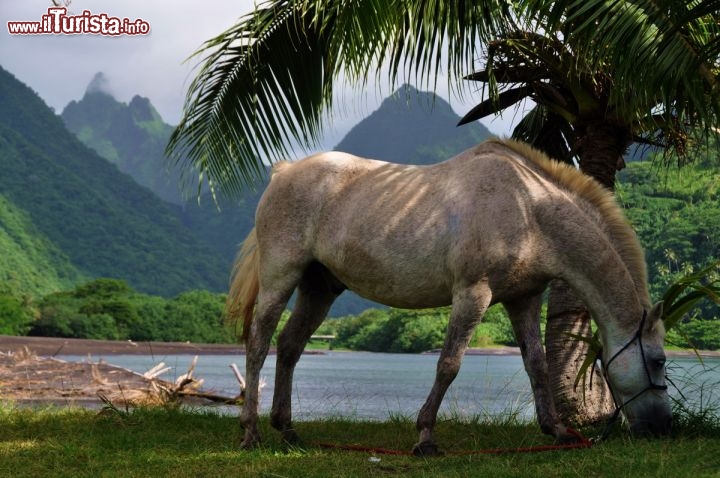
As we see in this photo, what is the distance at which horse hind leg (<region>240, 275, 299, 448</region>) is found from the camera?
6.70 meters

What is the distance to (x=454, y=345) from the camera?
5.97 metres

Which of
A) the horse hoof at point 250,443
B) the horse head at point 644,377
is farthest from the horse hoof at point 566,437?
the horse hoof at point 250,443

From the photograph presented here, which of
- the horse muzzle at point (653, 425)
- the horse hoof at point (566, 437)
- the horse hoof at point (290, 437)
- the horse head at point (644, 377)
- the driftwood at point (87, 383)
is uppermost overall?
the horse head at point (644, 377)

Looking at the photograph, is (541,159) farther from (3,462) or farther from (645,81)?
(3,462)

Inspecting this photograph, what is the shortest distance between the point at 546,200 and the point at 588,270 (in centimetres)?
58

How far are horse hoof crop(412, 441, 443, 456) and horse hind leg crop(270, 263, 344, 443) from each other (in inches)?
53.5

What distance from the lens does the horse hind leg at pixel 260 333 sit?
22.0ft

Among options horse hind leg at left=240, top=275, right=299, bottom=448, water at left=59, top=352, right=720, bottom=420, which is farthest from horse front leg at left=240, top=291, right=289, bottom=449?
water at left=59, top=352, right=720, bottom=420

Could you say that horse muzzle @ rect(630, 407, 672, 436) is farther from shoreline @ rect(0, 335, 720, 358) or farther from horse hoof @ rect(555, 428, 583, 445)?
shoreline @ rect(0, 335, 720, 358)

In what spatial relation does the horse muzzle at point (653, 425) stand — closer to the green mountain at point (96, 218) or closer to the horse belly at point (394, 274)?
the horse belly at point (394, 274)

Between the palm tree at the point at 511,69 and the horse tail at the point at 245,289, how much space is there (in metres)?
1.66

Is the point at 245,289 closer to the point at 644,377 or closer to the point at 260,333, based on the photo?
the point at 260,333

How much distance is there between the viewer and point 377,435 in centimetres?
764

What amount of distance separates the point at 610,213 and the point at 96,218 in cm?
12781
